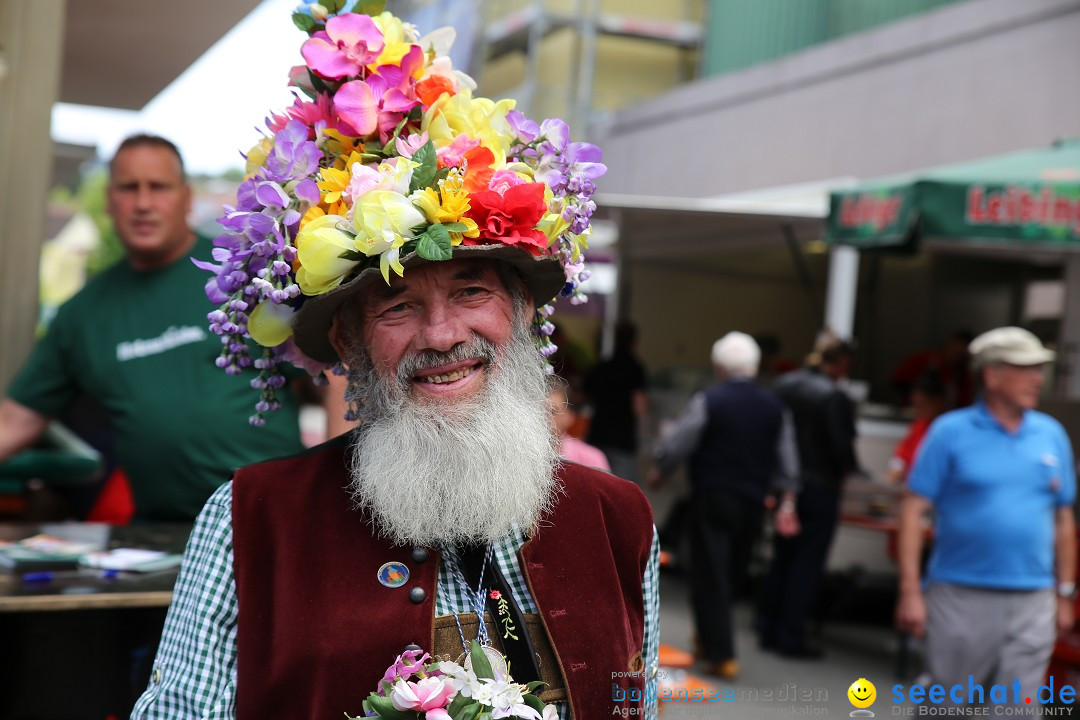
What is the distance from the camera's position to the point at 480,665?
71.9 inches

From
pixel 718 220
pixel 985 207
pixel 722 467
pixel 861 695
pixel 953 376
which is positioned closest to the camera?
pixel 861 695

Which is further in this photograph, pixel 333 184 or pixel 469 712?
pixel 333 184

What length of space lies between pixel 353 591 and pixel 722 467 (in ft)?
18.1

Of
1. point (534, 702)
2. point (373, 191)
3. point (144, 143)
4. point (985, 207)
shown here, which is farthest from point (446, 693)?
point (985, 207)

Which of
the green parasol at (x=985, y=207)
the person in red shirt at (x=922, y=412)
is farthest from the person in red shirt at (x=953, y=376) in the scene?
the green parasol at (x=985, y=207)

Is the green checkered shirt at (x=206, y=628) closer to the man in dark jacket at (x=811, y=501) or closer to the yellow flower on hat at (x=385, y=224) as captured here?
the yellow flower on hat at (x=385, y=224)

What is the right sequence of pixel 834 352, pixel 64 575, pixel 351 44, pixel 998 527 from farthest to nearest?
pixel 834 352 → pixel 998 527 → pixel 64 575 → pixel 351 44

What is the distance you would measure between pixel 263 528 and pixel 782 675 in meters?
5.87

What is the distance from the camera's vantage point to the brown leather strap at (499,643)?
1.93m

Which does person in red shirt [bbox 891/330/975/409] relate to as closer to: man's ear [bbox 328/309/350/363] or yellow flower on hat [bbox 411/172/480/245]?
man's ear [bbox 328/309/350/363]

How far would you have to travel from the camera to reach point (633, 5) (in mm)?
20719

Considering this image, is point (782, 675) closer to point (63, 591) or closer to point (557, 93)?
point (63, 591)

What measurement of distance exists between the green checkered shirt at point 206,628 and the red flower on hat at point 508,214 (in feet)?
1.91

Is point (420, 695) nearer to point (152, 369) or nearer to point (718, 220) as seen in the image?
point (152, 369)
